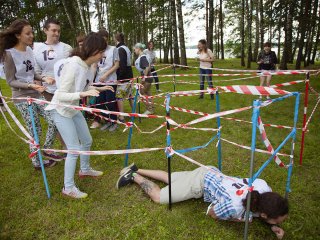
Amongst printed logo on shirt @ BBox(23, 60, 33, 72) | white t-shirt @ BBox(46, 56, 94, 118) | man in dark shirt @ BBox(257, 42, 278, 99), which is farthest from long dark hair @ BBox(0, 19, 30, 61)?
man in dark shirt @ BBox(257, 42, 278, 99)

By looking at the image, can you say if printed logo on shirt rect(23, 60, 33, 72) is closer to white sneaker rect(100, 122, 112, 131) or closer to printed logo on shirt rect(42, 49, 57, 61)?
printed logo on shirt rect(42, 49, 57, 61)

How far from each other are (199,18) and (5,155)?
2355cm

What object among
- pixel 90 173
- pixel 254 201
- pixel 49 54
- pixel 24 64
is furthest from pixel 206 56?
pixel 254 201

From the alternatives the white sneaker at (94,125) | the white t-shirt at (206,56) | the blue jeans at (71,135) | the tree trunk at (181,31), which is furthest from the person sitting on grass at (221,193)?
the tree trunk at (181,31)

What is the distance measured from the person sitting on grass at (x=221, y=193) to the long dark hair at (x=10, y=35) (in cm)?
240

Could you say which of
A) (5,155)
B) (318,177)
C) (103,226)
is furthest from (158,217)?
(5,155)

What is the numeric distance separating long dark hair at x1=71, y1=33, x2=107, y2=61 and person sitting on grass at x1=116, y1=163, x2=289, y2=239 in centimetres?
177

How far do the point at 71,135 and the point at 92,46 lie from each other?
44.4 inches

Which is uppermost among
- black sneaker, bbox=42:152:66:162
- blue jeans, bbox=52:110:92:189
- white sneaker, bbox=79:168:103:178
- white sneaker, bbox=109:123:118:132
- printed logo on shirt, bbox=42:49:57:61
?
printed logo on shirt, bbox=42:49:57:61

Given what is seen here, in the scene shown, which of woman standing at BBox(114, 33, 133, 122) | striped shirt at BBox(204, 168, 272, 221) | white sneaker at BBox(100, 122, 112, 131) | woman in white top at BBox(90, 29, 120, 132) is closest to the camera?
striped shirt at BBox(204, 168, 272, 221)

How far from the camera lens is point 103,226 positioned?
10.1 feet

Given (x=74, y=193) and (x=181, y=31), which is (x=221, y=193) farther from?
(x=181, y=31)

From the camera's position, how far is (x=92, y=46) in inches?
117

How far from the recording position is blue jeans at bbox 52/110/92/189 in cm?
322
